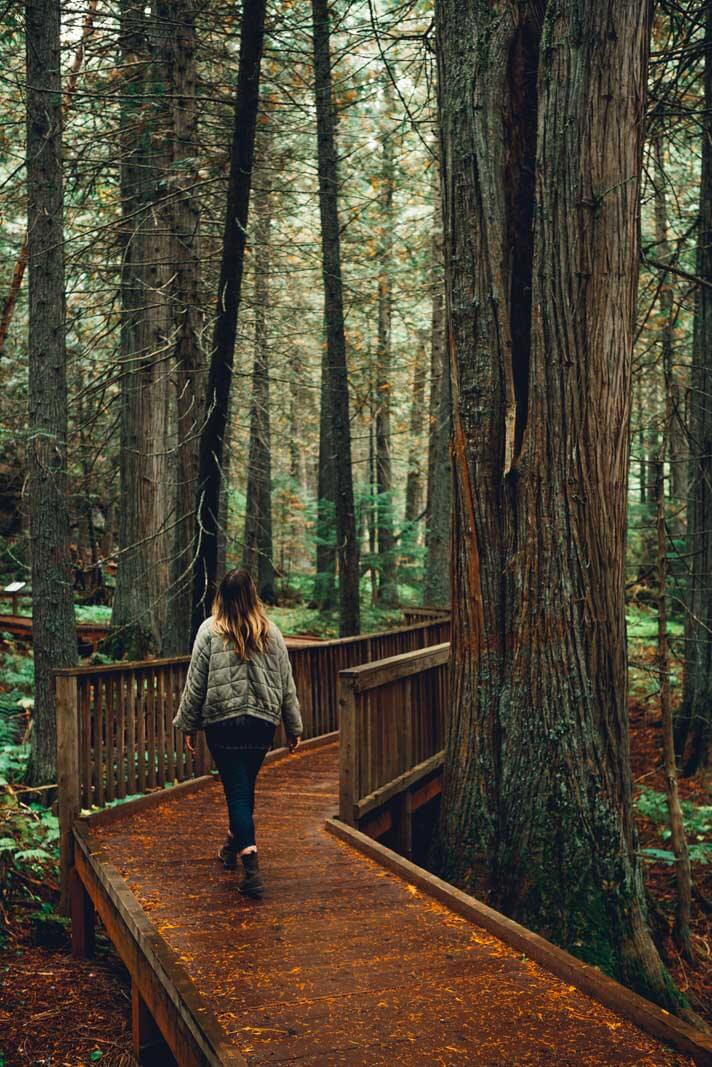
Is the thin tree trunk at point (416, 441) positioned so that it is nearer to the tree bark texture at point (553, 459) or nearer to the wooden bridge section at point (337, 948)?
the wooden bridge section at point (337, 948)

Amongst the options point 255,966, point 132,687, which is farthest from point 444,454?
point 255,966

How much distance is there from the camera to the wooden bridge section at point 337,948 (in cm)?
324

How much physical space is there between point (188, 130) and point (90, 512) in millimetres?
12644

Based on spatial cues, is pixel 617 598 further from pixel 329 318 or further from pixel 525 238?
pixel 329 318

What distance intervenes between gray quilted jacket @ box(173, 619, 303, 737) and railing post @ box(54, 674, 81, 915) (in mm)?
1125

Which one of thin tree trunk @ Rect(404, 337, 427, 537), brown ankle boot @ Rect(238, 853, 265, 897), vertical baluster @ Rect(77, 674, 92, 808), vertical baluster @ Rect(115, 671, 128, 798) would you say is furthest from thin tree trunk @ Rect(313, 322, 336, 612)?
brown ankle boot @ Rect(238, 853, 265, 897)

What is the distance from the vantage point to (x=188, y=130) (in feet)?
29.7

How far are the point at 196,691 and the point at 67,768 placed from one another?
1487mm

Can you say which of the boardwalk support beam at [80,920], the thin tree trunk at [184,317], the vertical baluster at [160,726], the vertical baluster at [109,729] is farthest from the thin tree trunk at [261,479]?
the boardwalk support beam at [80,920]

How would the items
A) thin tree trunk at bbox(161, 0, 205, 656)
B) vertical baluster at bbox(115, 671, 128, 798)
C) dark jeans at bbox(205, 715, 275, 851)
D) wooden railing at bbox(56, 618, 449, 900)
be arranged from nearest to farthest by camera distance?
dark jeans at bbox(205, 715, 275, 851) < wooden railing at bbox(56, 618, 449, 900) < vertical baluster at bbox(115, 671, 128, 798) < thin tree trunk at bbox(161, 0, 205, 656)

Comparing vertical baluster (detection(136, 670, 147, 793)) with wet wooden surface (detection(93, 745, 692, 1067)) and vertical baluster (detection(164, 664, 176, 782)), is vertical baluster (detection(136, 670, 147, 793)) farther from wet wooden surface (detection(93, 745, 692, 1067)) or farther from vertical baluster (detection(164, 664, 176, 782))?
wet wooden surface (detection(93, 745, 692, 1067))

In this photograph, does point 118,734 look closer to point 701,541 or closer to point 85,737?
point 85,737

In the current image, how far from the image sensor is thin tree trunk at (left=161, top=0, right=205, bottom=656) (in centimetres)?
891

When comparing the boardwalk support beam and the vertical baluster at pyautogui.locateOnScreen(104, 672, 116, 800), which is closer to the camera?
the boardwalk support beam
